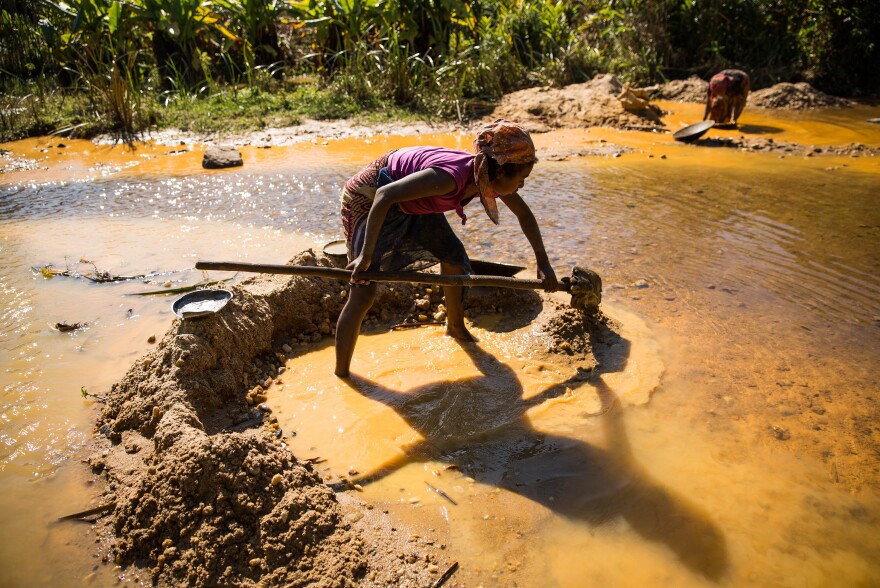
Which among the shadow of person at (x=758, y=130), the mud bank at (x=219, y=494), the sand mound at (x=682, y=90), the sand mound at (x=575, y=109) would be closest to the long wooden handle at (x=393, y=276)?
the mud bank at (x=219, y=494)

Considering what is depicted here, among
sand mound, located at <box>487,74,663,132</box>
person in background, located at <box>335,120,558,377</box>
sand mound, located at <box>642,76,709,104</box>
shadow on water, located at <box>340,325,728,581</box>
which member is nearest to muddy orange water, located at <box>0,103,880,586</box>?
shadow on water, located at <box>340,325,728,581</box>

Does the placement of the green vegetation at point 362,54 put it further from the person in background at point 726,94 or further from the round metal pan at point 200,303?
the round metal pan at point 200,303

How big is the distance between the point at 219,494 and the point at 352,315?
1046 mm

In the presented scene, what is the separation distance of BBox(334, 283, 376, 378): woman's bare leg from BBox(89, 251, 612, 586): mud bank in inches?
16.8

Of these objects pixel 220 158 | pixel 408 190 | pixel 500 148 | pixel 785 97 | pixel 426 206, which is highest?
pixel 500 148

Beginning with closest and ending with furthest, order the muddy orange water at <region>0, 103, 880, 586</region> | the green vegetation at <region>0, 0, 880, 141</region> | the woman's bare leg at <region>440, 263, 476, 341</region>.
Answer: the muddy orange water at <region>0, 103, 880, 586</region> → the woman's bare leg at <region>440, 263, 476, 341</region> → the green vegetation at <region>0, 0, 880, 141</region>

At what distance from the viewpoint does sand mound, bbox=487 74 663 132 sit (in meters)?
8.20

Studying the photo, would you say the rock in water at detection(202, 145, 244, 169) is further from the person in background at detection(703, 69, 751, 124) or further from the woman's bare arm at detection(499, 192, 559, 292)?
the person in background at detection(703, 69, 751, 124)

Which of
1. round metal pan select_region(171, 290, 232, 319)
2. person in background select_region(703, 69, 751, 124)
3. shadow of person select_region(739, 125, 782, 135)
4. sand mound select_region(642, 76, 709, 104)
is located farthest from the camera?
sand mound select_region(642, 76, 709, 104)

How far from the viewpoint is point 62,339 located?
9.91 feet

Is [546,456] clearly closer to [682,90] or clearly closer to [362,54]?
[362,54]

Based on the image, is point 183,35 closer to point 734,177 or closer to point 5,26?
point 5,26

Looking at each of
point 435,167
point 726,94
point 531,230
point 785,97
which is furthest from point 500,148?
point 785,97

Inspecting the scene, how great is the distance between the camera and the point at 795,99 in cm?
949
